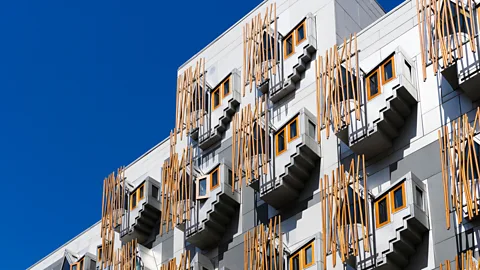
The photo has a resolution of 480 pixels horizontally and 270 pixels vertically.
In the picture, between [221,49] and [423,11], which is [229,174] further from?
[423,11]

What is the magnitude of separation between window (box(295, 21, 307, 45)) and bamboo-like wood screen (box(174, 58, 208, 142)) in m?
6.34

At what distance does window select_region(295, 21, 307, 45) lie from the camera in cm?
4802

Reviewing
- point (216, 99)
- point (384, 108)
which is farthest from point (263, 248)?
point (216, 99)

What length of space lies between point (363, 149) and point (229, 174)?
844cm

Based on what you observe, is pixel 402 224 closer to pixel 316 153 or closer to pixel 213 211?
pixel 316 153

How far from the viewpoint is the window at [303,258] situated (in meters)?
41.3

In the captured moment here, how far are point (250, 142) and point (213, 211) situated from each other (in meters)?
3.71

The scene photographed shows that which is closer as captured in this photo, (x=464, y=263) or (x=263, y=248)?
(x=464, y=263)

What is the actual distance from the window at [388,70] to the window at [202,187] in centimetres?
1096

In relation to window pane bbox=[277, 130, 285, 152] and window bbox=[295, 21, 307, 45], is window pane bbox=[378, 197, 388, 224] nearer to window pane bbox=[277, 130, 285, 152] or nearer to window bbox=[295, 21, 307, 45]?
window pane bbox=[277, 130, 285, 152]

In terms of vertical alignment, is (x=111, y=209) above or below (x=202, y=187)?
above

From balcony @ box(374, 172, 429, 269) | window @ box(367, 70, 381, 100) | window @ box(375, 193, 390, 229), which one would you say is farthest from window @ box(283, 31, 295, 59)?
balcony @ box(374, 172, 429, 269)

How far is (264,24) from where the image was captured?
50.5 meters

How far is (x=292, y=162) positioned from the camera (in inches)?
1729
